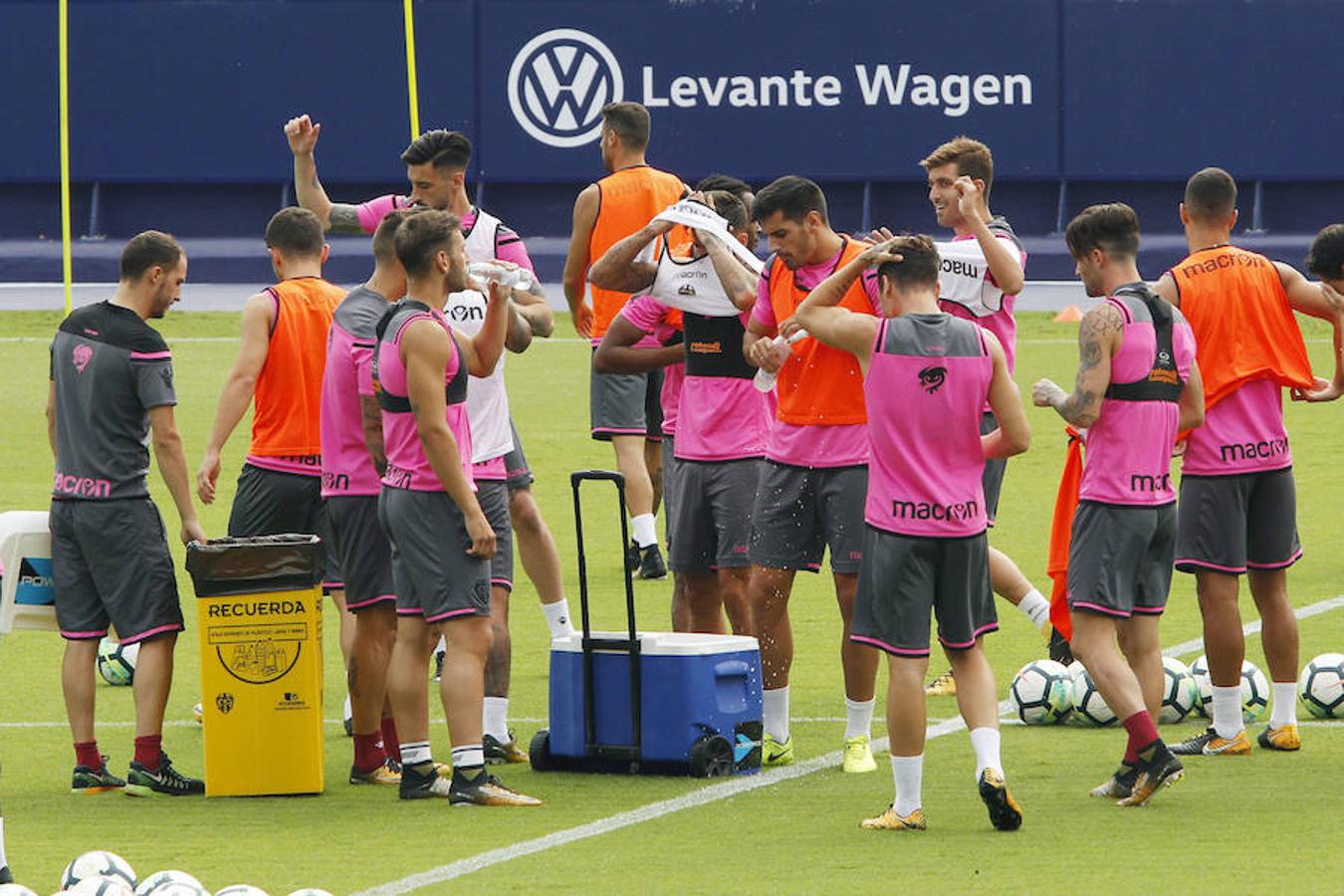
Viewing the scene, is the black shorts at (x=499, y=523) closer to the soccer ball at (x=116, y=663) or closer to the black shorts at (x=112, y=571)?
the black shorts at (x=112, y=571)

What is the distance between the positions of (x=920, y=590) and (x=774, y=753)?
1481 millimetres

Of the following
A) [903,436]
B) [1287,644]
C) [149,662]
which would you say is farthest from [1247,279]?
[149,662]

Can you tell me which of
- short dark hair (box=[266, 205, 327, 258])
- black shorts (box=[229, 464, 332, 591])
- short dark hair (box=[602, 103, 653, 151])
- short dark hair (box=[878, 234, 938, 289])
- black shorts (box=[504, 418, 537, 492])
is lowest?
black shorts (box=[229, 464, 332, 591])

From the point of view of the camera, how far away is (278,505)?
32.8 ft

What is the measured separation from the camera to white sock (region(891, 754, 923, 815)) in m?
8.20

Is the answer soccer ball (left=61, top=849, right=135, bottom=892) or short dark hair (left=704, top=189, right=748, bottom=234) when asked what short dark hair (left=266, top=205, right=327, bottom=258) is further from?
soccer ball (left=61, top=849, right=135, bottom=892)

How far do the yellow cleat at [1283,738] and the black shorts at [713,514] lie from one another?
7.06ft

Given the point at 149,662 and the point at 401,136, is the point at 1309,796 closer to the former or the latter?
the point at 149,662

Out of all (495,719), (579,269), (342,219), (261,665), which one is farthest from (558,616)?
(261,665)

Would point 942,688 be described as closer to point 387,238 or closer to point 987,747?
point 987,747

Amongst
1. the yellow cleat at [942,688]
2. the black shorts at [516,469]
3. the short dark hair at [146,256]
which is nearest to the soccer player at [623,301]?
the black shorts at [516,469]

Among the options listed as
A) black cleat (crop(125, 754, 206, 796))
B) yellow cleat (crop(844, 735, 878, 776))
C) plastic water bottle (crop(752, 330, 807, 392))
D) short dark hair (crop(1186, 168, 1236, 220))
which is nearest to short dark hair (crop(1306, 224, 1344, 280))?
short dark hair (crop(1186, 168, 1236, 220))

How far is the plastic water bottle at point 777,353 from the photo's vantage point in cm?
881

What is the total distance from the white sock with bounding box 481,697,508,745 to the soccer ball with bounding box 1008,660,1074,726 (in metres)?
2.16
